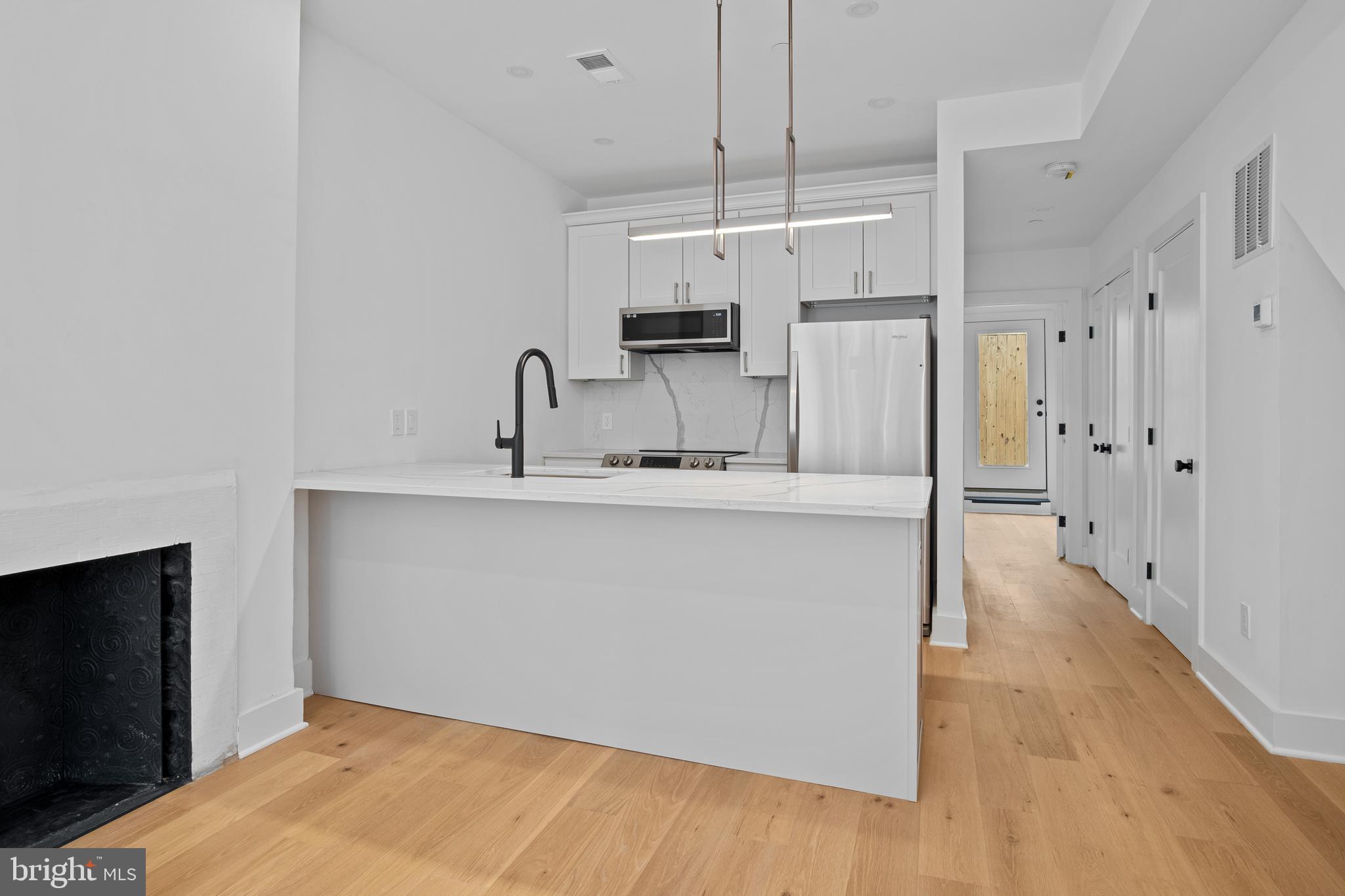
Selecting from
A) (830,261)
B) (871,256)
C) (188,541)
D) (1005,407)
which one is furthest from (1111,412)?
(188,541)

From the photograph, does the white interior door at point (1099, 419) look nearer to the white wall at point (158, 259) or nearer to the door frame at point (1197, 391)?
the door frame at point (1197, 391)

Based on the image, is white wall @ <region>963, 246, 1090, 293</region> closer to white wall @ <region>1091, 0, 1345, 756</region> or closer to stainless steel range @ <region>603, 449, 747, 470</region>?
stainless steel range @ <region>603, 449, 747, 470</region>

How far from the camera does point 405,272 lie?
3.33 meters

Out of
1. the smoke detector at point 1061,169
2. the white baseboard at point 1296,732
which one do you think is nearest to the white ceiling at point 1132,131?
the smoke detector at point 1061,169

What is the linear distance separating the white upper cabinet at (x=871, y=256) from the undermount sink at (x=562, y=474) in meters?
2.05

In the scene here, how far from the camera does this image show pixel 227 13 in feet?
7.25

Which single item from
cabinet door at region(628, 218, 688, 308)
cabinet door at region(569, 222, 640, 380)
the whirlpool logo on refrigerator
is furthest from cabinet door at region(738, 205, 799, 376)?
the whirlpool logo on refrigerator

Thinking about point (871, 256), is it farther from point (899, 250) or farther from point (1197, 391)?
point (1197, 391)

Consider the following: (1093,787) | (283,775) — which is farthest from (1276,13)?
(283,775)

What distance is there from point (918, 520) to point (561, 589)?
1.13 meters

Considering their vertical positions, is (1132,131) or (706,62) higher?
(706,62)

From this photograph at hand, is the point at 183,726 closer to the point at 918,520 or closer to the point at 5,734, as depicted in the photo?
the point at 5,734

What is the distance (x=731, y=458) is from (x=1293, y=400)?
254 cm

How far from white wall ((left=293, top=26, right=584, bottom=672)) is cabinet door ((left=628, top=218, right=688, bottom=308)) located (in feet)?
1.97
